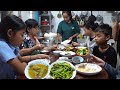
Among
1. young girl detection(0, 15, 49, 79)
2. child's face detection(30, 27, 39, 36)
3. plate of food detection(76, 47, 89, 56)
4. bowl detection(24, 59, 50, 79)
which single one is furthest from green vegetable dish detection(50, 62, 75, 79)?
child's face detection(30, 27, 39, 36)

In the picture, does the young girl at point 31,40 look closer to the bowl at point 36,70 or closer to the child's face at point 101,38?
the bowl at point 36,70

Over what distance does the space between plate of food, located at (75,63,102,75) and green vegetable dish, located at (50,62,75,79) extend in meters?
0.06

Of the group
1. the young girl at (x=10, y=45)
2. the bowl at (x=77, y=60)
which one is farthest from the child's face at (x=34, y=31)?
the bowl at (x=77, y=60)

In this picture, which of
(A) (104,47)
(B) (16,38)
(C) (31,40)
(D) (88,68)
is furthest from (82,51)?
(B) (16,38)

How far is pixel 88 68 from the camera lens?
1.25 metres

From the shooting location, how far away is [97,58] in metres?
1.38

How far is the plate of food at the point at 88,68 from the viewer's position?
1.19m

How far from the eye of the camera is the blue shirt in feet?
3.84

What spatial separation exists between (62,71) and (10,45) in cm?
40

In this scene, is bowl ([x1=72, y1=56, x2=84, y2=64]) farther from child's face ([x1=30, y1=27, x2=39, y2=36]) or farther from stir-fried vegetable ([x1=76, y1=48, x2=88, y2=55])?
child's face ([x1=30, y1=27, x2=39, y2=36])
